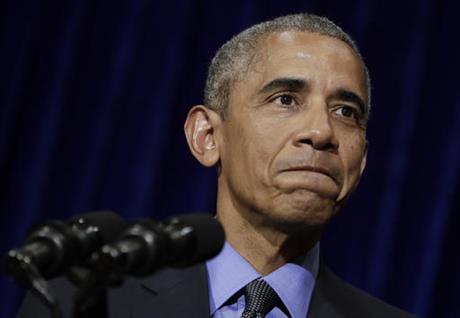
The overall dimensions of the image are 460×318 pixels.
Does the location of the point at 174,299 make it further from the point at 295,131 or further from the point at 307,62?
the point at 307,62

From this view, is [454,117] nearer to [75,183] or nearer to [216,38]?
[216,38]

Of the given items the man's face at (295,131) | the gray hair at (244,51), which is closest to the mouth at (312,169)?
the man's face at (295,131)

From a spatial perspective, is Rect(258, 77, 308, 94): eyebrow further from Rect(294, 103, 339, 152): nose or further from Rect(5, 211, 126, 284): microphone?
Rect(5, 211, 126, 284): microphone

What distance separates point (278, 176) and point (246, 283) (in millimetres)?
189

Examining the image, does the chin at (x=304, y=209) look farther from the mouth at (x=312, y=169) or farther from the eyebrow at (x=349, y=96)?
the eyebrow at (x=349, y=96)

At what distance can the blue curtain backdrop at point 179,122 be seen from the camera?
224cm

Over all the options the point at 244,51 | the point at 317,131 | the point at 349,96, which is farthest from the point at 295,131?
the point at 244,51

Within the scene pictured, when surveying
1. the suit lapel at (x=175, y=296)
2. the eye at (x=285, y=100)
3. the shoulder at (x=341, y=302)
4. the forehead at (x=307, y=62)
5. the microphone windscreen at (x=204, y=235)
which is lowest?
the shoulder at (x=341, y=302)

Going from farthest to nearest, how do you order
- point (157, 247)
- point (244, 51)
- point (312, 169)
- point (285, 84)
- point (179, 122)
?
point (179, 122), point (244, 51), point (285, 84), point (312, 169), point (157, 247)

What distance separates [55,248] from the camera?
3.10ft

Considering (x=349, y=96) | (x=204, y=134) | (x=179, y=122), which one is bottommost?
(x=179, y=122)

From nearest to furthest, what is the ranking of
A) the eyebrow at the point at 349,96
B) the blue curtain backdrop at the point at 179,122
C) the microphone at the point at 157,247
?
1. the microphone at the point at 157,247
2. the eyebrow at the point at 349,96
3. the blue curtain backdrop at the point at 179,122

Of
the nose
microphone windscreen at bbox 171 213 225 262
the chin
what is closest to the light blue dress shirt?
the chin

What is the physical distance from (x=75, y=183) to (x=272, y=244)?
895mm
